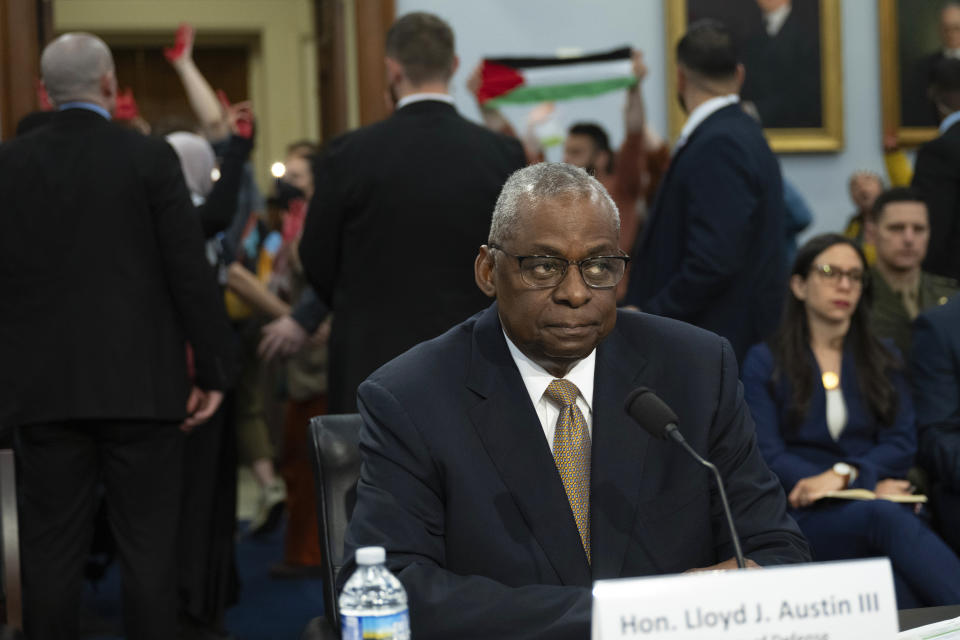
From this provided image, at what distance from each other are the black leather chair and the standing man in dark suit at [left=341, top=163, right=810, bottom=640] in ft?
0.71

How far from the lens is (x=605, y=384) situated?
2.05m

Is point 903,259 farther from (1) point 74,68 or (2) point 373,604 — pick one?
(2) point 373,604

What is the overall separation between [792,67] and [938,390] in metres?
2.76

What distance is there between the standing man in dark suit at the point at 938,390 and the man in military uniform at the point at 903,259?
0.67 meters

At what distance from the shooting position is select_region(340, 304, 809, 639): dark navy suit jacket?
6.27 ft

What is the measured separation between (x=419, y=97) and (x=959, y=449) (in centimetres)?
184

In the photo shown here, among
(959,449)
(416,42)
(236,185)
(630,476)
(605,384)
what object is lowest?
(959,449)

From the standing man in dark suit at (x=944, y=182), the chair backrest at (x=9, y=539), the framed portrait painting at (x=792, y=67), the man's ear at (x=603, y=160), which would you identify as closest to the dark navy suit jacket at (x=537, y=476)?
the chair backrest at (x=9, y=539)

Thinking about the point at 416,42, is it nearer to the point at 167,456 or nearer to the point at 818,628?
the point at 167,456

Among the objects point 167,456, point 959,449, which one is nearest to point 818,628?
point 959,449

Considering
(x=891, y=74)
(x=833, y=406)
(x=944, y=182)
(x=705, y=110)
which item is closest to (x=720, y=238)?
(x=705, y=110)

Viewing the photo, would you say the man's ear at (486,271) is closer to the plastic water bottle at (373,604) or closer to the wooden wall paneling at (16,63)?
the plastic water bottle at (373,604)

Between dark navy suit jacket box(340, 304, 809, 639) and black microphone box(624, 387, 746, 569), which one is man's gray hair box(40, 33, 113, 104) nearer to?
dark navy suit jacket box(340, 304, 809, 639)

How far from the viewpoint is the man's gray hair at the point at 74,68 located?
11.3 ft
